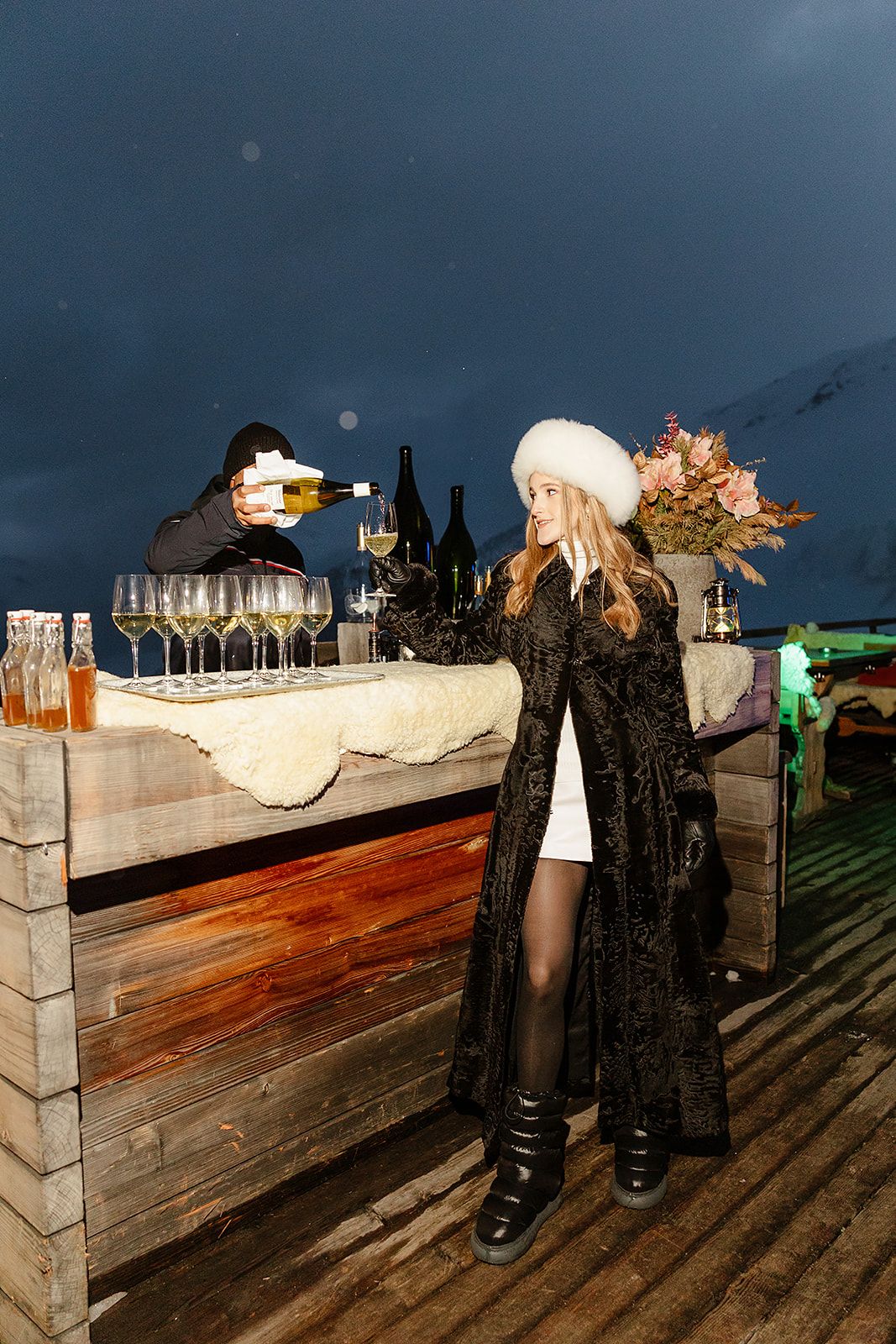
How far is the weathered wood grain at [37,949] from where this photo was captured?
1416mm

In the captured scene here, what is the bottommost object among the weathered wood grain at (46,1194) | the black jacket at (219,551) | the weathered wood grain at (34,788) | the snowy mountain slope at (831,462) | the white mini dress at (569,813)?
the weathered wood grain at (46,1194)

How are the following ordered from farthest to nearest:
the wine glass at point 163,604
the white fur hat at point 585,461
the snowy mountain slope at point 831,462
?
the snowy mountain slope at point 831,462 → the white fur hat at point 585,461 → the wine glass at point 163,604

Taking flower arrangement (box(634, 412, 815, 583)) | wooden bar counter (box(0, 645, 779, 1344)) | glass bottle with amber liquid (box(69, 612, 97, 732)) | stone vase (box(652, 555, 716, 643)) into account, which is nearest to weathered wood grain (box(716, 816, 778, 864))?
stone vase (box(652, 555, 716, 643))

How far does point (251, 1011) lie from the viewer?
6.40 ft

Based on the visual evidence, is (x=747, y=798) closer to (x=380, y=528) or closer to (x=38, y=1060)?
(x=380, y=528)

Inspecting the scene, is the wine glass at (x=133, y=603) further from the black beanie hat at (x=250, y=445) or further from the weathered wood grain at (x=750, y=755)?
the weathered wood grain at (x=750, y=755)

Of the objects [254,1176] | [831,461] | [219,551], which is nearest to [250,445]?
[219,551]

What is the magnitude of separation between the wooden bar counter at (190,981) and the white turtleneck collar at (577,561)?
0.46 meters

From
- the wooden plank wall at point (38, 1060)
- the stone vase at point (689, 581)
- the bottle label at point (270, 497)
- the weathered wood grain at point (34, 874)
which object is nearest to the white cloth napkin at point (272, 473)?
the bottle label at point (270, 497)

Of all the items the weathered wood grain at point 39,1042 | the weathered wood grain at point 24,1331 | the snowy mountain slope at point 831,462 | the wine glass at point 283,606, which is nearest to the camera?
the weathered wood grain at point 39,1042

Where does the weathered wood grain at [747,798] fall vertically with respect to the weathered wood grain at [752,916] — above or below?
above

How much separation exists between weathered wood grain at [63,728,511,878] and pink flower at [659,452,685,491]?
67.4 inches

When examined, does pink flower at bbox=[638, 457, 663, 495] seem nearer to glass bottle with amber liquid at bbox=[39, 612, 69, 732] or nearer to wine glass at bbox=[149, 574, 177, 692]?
wine glass at bbox=[149, 574, 177, 692]

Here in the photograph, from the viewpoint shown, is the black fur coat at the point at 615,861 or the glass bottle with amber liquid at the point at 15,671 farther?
the black fur coat at the point at 615,861
